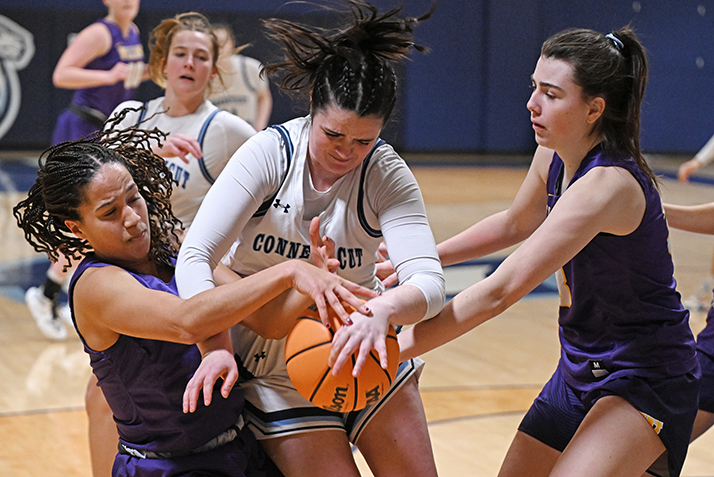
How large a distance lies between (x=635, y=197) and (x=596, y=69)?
1.31ft

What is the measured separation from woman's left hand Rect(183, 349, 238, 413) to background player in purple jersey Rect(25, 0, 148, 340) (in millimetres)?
4075

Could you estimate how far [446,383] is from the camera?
525 cm

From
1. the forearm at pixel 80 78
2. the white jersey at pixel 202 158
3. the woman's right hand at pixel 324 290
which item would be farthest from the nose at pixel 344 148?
the forearm at pixel 80 78

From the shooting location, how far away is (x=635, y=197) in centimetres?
249

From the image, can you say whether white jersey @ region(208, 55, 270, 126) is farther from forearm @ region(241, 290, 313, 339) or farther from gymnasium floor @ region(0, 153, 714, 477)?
→ forearm @ region(241, 290, 313, 339)

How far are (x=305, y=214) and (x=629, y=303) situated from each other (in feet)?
3.38

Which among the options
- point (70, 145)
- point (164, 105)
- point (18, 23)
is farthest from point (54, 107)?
point (70, 145)

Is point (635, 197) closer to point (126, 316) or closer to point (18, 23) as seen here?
point (126, 316)

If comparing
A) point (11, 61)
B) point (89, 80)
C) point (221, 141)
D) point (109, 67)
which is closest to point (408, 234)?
point (221, 141)

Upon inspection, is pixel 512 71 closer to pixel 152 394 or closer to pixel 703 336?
pixel 703 336

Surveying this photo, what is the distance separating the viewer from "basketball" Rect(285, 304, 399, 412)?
2.29 meters

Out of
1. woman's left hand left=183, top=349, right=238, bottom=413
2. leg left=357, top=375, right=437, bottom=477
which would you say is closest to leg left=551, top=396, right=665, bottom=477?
leg left=357, top=375, right=437, bottom=477

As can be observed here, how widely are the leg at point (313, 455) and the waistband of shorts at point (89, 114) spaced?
4.70m

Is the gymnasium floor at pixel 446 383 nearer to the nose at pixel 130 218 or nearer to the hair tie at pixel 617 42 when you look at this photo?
the hair tie at pixel 617 42
